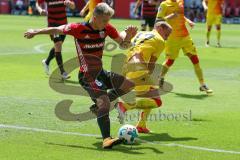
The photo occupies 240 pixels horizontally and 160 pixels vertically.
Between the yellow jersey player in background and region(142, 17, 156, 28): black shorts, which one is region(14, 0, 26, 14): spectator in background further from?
the yellow jersey player in background

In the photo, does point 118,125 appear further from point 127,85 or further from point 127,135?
point 127,135

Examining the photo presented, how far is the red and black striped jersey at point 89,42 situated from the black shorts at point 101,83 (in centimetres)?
11

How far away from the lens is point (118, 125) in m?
10.4

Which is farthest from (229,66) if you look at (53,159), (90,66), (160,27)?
(53,159)

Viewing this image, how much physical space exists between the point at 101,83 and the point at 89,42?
0.63 meters

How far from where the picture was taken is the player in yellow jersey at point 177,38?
13992 millimetres

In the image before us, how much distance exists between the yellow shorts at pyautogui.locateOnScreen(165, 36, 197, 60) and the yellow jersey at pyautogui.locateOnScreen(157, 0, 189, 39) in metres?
0.09

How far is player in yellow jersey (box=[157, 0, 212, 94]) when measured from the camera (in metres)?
14.0

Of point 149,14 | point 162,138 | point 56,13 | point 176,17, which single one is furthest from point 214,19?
point 162,138

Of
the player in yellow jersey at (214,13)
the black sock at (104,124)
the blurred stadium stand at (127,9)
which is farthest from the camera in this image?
the blurred stadium stand at (127,9)

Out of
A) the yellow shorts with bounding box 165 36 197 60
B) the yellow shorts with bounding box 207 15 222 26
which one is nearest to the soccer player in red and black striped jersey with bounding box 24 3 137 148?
the yellow shorts with bounding box 165 36 197 60

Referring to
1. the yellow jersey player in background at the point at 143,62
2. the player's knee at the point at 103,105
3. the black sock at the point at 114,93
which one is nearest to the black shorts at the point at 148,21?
the yellow jersey player in background at the point at 143,62

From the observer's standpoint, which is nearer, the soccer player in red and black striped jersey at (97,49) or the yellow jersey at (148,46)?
the soccer player in red and black striped jersey at (97,49)

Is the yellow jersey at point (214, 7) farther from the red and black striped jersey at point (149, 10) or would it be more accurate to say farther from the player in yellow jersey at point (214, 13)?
the red and black striped jersey at point (149, 10)
